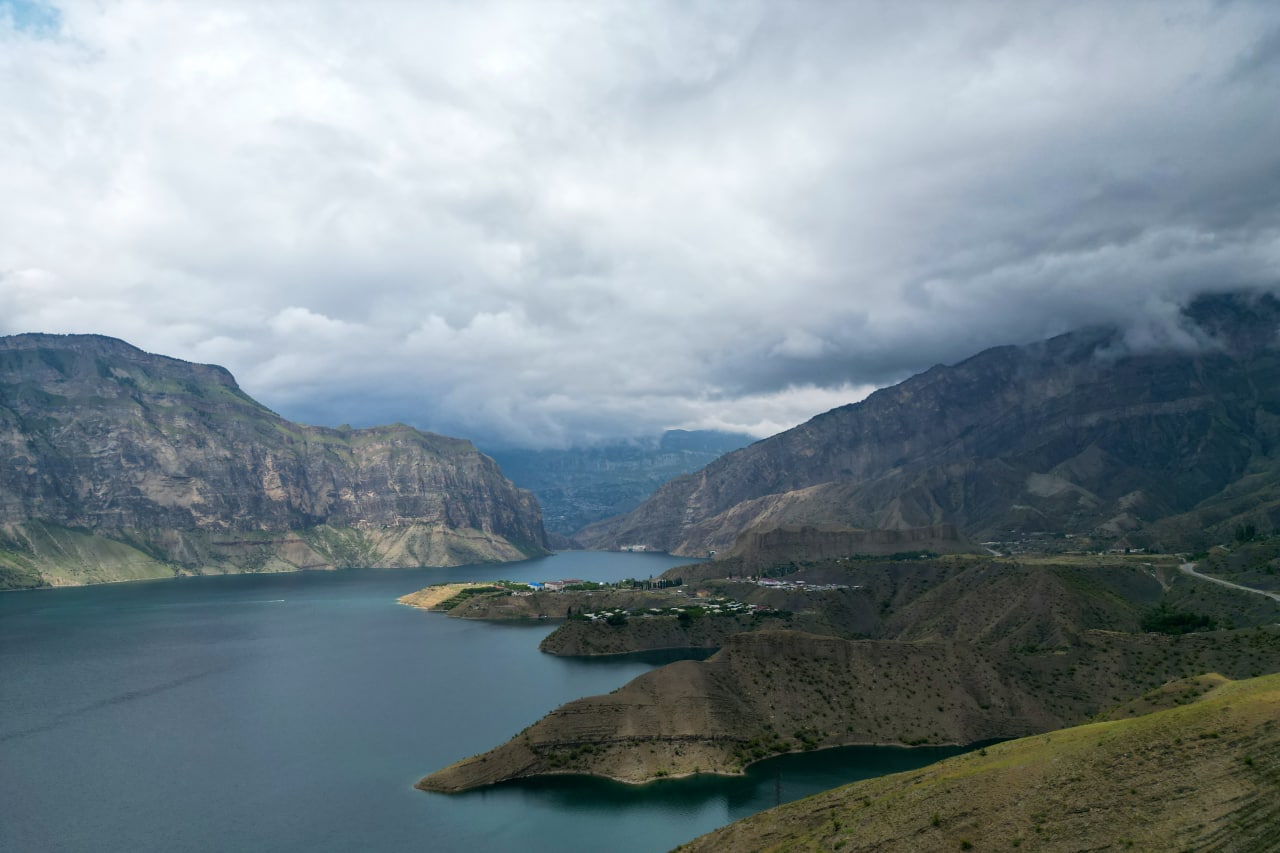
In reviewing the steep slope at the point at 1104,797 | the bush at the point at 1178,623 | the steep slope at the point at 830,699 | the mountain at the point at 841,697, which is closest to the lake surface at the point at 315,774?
the steep slope at the point at 830,699

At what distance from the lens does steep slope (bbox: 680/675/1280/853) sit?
54.6 meters

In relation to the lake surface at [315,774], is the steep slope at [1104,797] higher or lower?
higher

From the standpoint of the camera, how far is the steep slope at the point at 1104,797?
5462cm

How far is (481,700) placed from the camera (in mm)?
158000

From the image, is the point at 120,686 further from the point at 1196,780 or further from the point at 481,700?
the point at 1196,780

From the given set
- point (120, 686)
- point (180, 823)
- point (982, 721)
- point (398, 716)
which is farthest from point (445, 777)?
point (120, 686)

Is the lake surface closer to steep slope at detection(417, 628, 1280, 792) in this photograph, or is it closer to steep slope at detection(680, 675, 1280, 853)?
steep slope at detection(417, 628, 1280, 792)

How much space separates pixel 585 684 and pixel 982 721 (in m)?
74.0

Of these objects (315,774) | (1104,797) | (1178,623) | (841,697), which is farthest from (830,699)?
(1104,797)

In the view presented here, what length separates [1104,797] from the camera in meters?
60.4

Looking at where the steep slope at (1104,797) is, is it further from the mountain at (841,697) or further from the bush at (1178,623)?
the bush at (1178,623)

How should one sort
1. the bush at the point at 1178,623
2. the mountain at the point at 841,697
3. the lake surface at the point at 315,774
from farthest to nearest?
the bush at the point at 1178,623 → the mountain at the point at 841,697 → the lake surface at the point at 315,774

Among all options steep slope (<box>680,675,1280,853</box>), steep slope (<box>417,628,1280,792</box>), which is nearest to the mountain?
steep slope (<box>417,628,1280,792</box>)

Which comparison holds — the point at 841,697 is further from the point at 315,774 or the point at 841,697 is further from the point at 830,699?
the point at 315,774
